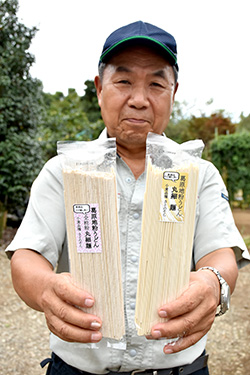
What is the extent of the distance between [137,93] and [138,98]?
0.03m

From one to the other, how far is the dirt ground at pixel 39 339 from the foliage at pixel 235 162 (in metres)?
9.34

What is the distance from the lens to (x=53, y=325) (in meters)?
1.24

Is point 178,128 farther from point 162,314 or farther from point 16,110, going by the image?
point 162,314

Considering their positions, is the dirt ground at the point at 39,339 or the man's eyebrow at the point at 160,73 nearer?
the man's eyebrow at the point at 160,73

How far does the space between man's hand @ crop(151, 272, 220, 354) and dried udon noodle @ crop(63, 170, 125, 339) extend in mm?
155

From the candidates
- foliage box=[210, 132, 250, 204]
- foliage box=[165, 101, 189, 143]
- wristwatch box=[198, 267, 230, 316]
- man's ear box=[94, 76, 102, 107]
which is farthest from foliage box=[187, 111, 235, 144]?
wristwatch box=[198, 267, 230, 316]

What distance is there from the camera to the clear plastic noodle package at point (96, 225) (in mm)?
1160

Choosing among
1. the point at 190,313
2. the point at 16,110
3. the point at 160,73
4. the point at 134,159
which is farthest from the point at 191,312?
the point at 16,110

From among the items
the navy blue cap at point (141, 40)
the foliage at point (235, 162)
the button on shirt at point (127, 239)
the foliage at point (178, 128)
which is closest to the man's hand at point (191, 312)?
the button on shirt at point (127, 239)

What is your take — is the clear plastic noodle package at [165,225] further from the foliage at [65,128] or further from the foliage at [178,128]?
the foliage at [178,128]

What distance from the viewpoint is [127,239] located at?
Answer: 5.43ft

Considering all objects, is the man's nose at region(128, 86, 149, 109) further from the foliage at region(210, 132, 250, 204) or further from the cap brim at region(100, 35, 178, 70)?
the foliage at region(210, 132, 250, 204)

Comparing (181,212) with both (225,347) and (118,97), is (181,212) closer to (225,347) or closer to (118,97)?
(118,97)

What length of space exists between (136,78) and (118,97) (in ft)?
0.37
